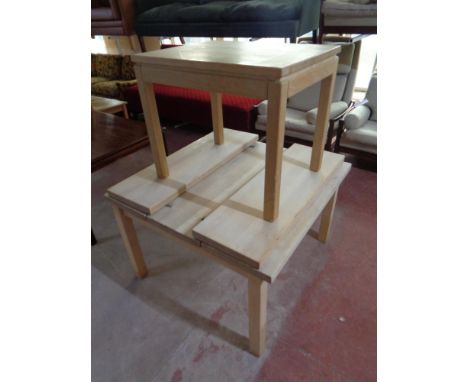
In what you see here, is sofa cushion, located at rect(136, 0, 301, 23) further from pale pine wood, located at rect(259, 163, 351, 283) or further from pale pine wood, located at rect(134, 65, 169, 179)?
pale pine wood, located at rect(134, 65, 169, 179)

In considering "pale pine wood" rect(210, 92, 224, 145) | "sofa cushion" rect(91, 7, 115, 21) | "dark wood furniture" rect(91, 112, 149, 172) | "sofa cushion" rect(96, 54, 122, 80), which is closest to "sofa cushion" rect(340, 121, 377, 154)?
"pale pine wood" rect(210, 92, 224, 145)

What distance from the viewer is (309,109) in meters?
2.62

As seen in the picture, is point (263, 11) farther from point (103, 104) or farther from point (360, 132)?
point (103, 104)

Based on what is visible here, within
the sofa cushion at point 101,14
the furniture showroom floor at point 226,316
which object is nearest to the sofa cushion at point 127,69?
the sofa cushion at point 101,14

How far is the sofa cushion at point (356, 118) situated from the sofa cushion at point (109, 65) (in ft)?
11.4

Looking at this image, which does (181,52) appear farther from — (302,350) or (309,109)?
(309,109)

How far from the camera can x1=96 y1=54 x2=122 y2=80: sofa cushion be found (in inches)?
164

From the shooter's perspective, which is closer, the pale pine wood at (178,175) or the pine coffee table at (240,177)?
the pine coffee table at (240,177)

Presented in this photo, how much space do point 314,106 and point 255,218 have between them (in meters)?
2.00

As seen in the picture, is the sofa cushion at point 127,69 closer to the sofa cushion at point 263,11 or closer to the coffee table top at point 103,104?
the coffee table top at point 103,104

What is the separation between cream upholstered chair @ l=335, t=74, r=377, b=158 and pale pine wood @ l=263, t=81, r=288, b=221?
1.63 metres

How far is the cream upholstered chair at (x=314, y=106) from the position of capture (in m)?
2.33

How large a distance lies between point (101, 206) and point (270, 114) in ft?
5.76

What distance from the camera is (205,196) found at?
3.55 feet
